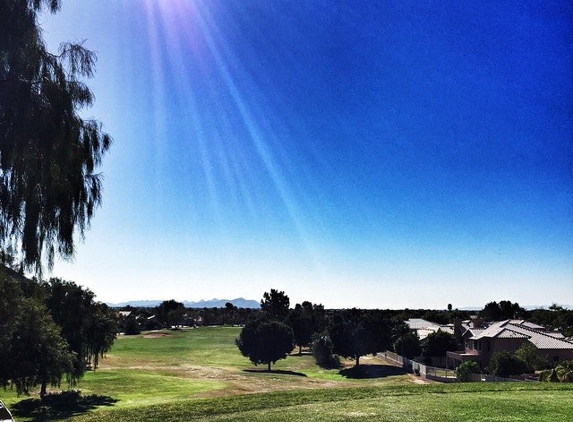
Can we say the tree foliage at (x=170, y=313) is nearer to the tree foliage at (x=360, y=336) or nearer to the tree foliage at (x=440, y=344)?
the tree foliage at (x=360, y=336)

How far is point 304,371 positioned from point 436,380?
75.7 feet

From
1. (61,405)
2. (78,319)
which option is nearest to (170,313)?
(78,319)

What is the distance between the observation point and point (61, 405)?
1426 inches

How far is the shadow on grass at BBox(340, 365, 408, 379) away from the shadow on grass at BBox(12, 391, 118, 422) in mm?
34567

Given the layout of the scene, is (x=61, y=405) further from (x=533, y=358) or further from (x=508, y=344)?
(x=508, y=344)

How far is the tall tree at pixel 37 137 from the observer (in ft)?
34.9

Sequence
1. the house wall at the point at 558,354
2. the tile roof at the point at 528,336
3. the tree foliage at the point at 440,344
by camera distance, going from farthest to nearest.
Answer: the tree foliage at the point at 440,344, the tile roof at the point at 528,336, the house wall at the point at 558,354

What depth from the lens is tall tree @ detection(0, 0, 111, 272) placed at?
419 inches

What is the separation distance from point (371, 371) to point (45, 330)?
150ft

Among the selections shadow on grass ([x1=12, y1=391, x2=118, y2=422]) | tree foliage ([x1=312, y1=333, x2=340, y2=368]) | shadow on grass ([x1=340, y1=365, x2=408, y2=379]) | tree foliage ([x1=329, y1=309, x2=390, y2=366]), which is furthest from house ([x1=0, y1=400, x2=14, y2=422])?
tree foliage ([x1=312, y1=333, x2=340, y2=368])

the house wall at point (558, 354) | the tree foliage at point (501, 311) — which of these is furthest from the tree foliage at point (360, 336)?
the tree foliage at point (501, 311)

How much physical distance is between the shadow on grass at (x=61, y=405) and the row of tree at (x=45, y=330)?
1.07 m

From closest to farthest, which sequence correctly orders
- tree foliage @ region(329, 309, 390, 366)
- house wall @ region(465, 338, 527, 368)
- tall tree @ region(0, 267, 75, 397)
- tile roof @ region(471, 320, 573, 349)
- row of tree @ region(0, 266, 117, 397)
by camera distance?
row of tree @ region(0, 266, 117, 397) → tall tree @ region(0, 267, 75, 397) → tile roof @ region(471, 320, 573, 349) → house wall @ region(465, 338, 527, 368) → tree foliage @ region(329, 309, 390, 366)

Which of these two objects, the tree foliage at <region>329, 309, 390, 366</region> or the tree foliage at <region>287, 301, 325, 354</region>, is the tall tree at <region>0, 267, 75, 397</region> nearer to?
the tree foliage at <region>329, 309, 390, 366</region>
